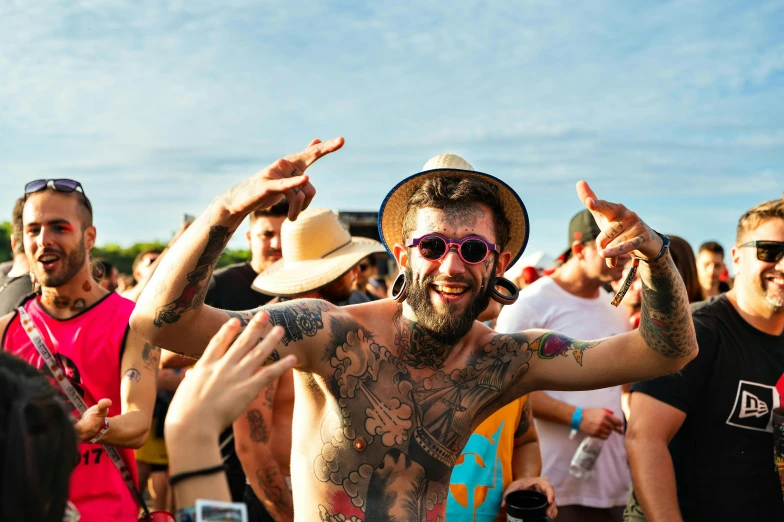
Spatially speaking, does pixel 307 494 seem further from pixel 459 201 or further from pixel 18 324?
pixel 18 324

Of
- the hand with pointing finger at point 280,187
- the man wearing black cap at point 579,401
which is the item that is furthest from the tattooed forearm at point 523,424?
the hand with pointing finger at point 280,187

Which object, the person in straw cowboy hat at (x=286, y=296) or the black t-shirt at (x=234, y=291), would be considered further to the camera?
the black t-shirt at (x=234, y=291)

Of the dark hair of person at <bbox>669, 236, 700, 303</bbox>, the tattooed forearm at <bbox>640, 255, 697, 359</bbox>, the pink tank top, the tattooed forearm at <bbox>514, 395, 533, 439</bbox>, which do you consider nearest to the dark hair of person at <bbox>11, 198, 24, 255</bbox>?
the pink tank top

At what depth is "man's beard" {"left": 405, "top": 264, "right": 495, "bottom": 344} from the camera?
9.70 feet

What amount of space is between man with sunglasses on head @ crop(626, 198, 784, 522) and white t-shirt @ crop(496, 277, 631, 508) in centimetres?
91

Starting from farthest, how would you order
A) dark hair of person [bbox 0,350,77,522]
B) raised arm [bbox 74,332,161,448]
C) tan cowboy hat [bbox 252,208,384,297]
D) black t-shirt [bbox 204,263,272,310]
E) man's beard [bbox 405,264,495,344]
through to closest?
black t-shirt [bbox 204,263,272,310], tan cowboy hat [bbox 252,208,384,297], raised arm [bbox 74,332,161,448], man's beard [bbox 405,264,495,344], dark hair of person [bbox 0,350,77,522]

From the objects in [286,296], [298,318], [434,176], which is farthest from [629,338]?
[286,296]

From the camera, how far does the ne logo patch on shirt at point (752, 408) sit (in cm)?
382

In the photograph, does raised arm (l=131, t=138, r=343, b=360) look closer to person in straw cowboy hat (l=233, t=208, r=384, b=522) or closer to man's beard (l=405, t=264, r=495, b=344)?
man's beard (l=405, t=264, r=495, b=344)

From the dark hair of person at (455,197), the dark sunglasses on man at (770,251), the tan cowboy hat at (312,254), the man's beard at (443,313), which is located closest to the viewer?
the man's beard at (443,313)

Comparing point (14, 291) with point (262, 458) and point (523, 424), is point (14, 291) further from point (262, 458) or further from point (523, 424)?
point (523, 424)

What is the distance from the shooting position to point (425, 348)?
9.95ft

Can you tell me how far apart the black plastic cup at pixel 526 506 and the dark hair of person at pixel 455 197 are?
1088 mm

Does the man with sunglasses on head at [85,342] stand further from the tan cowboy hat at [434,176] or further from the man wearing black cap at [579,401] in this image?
the man wearing black cap at [579,401]
